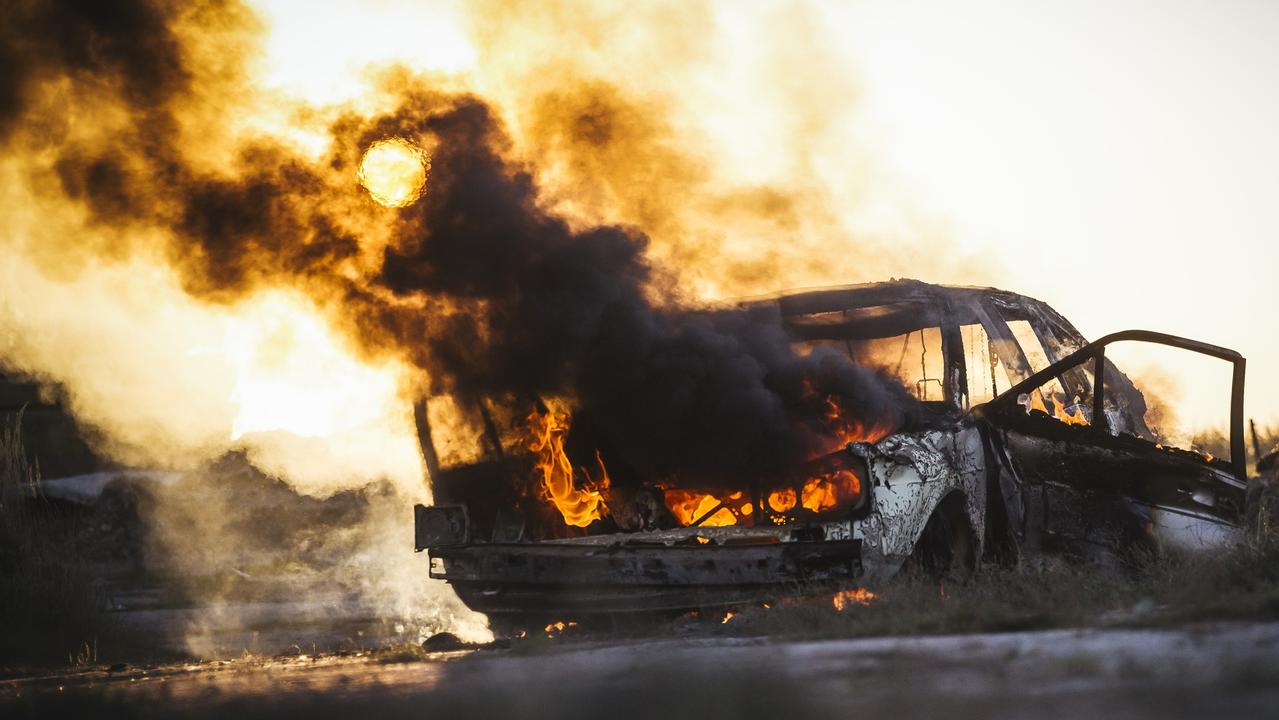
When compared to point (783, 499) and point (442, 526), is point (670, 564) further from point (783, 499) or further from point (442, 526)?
point (442, 526)

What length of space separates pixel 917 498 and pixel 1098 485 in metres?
1.36

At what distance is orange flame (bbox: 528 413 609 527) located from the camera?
7.30 metres

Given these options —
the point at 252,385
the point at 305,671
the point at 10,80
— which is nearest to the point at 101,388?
the point at 252,385

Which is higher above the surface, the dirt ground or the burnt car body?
the burnt car body

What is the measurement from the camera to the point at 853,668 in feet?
14.3

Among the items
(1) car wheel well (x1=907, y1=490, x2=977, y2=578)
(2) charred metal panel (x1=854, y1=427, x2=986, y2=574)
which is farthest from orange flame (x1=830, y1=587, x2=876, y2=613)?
(1) car wheel well (x1=907, y1=490, x2=977, y2=578)

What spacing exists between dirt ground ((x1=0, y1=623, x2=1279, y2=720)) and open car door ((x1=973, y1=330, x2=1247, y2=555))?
219 centimetres

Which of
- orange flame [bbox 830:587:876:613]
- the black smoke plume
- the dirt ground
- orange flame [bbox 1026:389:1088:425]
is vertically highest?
the black smoke plume

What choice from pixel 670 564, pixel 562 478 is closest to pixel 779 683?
pixel 670 564

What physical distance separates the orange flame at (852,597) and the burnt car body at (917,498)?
0.17ft

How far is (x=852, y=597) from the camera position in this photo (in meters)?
6.00

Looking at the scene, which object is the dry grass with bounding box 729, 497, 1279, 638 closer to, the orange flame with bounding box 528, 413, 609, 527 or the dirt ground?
the dirt ground

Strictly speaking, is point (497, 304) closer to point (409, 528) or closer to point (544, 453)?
point (544, 453)

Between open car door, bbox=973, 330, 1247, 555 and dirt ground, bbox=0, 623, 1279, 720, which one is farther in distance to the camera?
open car door, bbox=973, 330, 1247, 555
